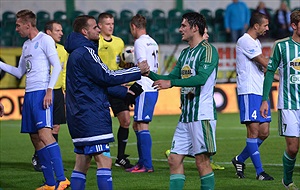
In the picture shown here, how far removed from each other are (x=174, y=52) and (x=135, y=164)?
1045cm

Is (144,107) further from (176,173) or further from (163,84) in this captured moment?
(163,84)

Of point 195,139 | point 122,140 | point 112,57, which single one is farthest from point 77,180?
point 112,57

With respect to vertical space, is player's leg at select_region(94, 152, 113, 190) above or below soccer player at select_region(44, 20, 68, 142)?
below

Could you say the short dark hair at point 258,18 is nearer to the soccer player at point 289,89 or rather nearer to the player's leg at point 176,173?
the soccer player at point 289,89

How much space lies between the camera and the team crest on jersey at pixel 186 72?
7633mm

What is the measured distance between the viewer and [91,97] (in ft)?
24.4

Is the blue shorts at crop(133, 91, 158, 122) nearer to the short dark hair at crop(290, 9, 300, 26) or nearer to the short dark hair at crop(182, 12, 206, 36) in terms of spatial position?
the short dark hair at crop(290, 9, 300, 26)

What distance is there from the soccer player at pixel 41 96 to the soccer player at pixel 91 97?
1605 millimetres

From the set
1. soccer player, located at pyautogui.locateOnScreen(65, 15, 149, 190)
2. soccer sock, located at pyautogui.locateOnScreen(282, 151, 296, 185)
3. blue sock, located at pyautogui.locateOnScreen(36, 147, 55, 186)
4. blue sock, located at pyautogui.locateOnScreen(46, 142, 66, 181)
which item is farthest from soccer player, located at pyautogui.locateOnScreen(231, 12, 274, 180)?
soccer player, located at pyautogui.locateOnScreen(65, 15, 149, 190)

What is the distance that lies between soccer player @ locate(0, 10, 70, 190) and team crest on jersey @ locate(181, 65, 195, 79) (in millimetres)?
1941

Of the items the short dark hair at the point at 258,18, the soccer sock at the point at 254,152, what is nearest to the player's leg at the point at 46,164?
the soccer sock at the point at 254,152

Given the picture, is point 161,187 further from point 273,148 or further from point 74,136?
point 273,148

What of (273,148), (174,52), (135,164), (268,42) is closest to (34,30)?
(135,164)

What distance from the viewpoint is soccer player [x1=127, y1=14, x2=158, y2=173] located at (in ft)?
35.8
